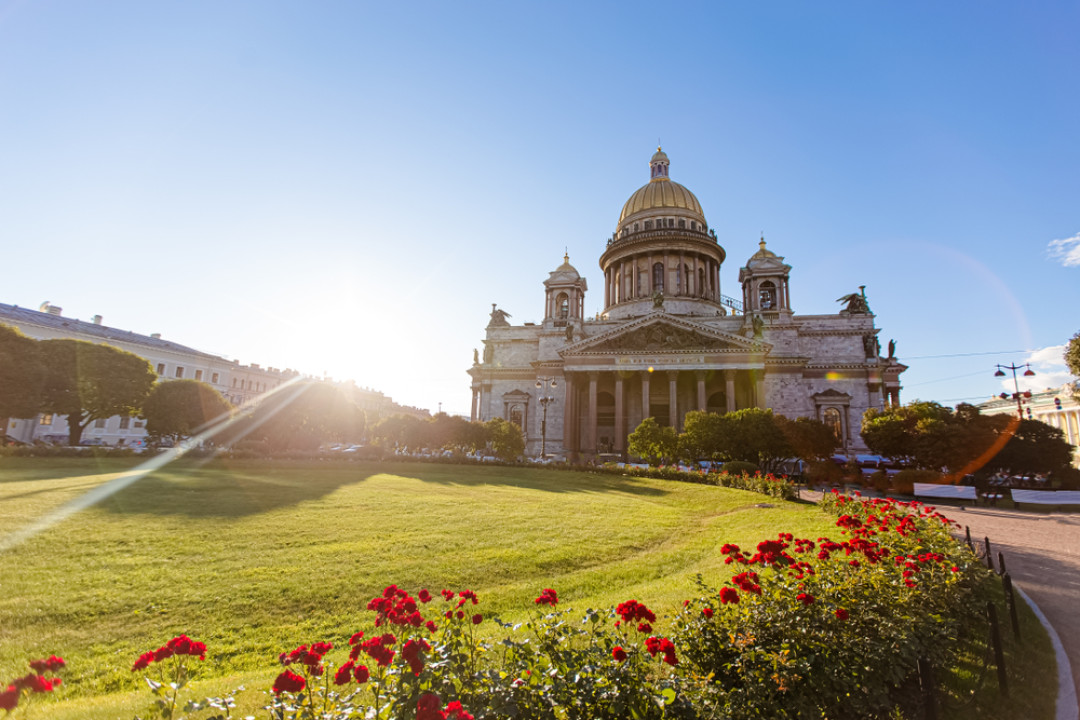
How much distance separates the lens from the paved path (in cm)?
826

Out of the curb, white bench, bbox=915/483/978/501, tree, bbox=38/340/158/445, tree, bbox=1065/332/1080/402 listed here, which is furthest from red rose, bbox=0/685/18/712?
tree, bbox=38/340/158/445

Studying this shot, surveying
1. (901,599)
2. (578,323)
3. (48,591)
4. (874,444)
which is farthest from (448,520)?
(578,323)

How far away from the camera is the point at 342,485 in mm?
20891

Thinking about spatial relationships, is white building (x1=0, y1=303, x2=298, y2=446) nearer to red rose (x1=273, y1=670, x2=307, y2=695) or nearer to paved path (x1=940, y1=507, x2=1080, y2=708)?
red rose (x1=273, y1=670, x2=307, y2=695)

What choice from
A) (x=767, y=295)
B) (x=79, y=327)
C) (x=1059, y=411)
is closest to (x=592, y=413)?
(x=767, y=295)

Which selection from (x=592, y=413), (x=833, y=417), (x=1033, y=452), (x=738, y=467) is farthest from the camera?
(x=592, y=413)

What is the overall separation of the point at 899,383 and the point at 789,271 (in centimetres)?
1407

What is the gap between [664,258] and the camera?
5762 centimetres

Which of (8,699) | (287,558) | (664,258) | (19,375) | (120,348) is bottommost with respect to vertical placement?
(287,558)

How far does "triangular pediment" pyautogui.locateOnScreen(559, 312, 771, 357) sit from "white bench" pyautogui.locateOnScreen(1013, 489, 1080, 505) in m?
22.7

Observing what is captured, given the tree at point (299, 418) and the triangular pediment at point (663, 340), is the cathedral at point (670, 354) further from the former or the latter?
the tree at point (299, 418)

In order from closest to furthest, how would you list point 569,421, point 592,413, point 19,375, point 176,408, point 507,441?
point 19,375 → point 507,441 → point 176,408 → point 569,421 → point 592,413

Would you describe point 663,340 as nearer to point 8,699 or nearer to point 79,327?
point 8,699

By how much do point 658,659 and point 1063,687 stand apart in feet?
17.0
